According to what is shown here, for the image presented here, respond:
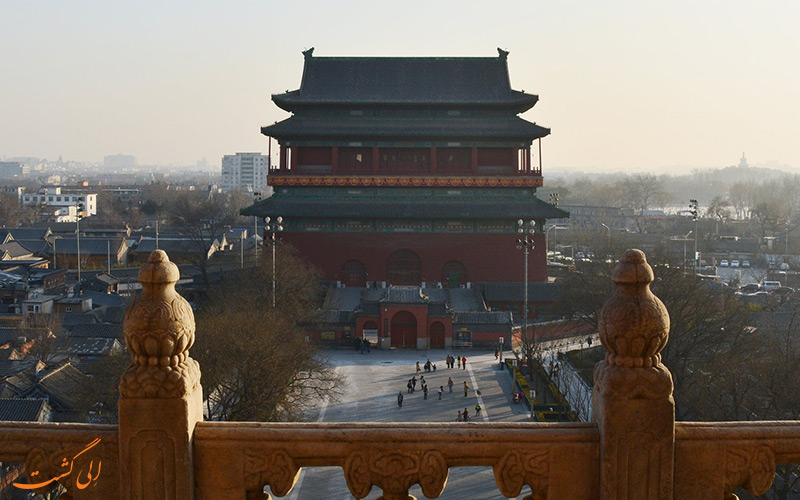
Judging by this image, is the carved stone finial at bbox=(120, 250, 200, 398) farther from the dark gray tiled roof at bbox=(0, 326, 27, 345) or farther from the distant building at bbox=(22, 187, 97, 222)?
the distant building at bbox=(22, 187, 97, 222)

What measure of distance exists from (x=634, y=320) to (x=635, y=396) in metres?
0.40

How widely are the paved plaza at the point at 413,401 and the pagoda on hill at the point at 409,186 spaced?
882 centimetres

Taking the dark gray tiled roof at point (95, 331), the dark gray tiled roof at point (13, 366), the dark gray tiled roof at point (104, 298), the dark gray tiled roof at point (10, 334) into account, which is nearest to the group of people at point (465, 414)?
the dark gray tiled roof at point (13, 366)

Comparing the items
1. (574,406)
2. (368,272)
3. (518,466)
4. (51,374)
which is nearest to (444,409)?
(574,406)

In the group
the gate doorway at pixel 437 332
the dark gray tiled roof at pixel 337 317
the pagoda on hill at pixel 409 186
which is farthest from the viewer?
the pagoda on hill at pixel 409 186

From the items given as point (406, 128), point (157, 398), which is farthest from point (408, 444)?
point (406, 128)

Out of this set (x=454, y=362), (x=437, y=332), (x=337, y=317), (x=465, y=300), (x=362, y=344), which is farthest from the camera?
(x=465, y=300)

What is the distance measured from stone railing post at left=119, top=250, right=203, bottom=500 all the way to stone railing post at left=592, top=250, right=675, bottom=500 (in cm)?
221

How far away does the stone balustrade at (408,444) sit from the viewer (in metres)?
4.06

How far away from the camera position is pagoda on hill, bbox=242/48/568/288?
41750mm

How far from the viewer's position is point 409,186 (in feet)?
140

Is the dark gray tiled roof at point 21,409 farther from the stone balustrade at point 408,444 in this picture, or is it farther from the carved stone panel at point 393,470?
the carved stone panel at point 393,470

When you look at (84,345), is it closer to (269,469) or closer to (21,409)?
(21,409)

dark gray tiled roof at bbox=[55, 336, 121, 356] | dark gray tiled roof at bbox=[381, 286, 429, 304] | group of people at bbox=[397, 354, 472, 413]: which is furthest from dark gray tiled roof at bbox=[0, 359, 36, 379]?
dark gray tiled roof at bbox=[381, 286, 429, 304]
